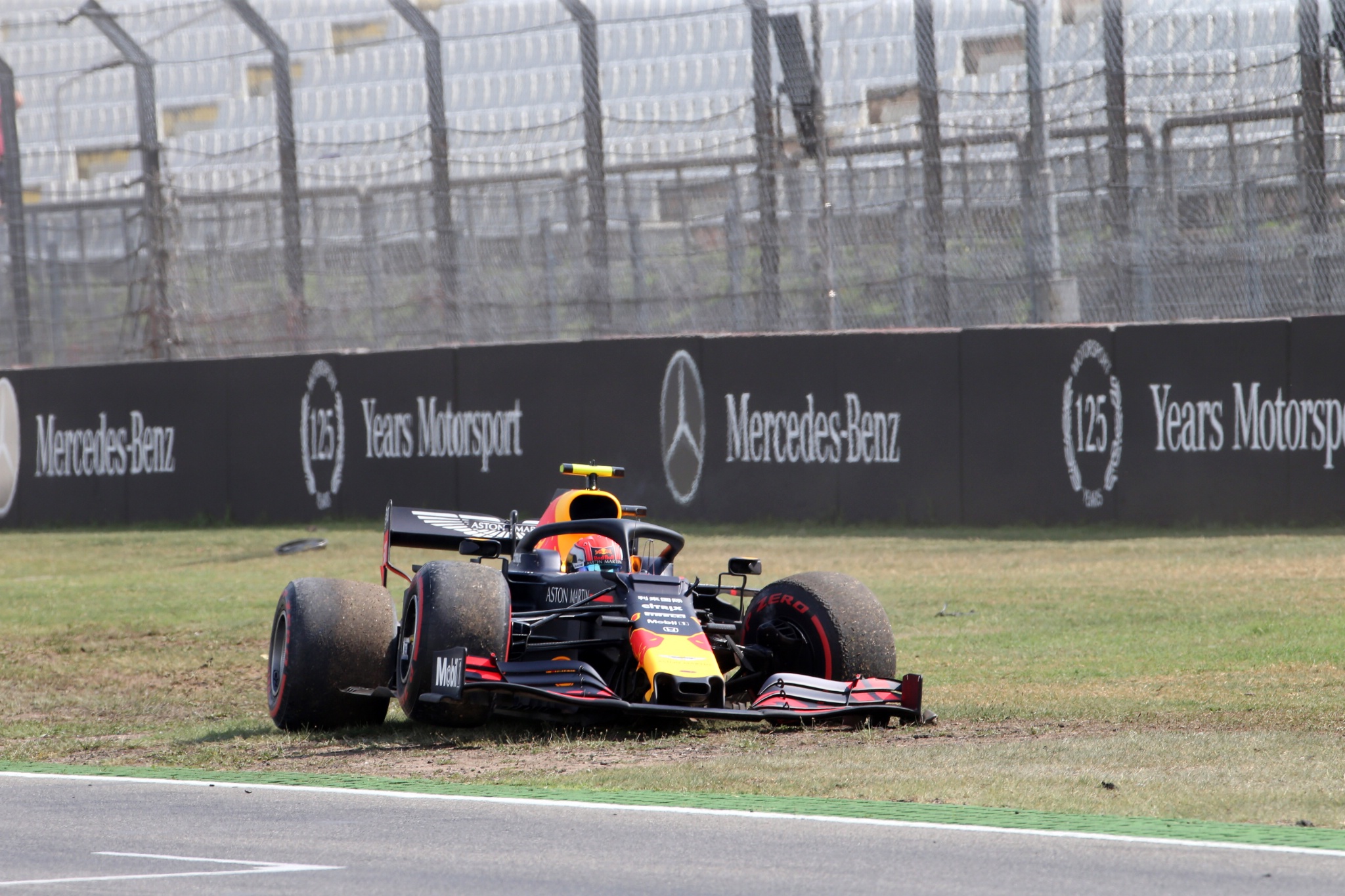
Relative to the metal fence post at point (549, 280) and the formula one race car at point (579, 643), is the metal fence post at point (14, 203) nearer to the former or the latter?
the metal fence post at point (549, 280)

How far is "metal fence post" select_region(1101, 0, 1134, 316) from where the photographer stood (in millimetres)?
16656

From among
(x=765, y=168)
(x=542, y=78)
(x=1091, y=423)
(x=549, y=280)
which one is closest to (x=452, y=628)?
(x=1091, y=423)

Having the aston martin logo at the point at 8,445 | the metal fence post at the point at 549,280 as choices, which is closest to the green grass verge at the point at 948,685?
the metal fence post at the point at 549,280

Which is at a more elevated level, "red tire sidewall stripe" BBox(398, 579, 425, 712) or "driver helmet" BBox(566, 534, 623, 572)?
"driver helmet" BBox(566, 534, 623, 572)

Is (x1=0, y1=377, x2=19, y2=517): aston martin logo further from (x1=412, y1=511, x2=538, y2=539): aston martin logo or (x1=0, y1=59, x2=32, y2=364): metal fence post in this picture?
(x1=412, y1=511, x2=538, y2=539): aston martin logo

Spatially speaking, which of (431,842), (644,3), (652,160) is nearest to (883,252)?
(652,160)

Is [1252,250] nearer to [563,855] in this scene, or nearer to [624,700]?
[624,700]

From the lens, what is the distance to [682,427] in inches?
734

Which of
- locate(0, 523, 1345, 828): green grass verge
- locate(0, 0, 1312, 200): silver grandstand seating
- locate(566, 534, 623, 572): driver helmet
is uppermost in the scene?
locate(0, 0, 1312, 200): silver grandstand seating

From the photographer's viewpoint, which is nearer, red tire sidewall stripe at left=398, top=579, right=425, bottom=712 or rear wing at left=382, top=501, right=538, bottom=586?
red tire sidewall stripe at left=398, top=579, right=425, bottom=712

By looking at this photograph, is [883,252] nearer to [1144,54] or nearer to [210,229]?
[1144,54]

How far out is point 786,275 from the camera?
18.3 meters

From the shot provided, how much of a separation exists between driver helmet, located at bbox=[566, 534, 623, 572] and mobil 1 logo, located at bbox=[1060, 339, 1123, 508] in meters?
8.22

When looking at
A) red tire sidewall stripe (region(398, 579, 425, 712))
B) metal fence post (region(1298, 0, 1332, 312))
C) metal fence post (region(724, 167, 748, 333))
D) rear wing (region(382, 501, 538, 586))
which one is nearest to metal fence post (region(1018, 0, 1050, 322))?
metal fence post (region(1298, 0, 1332, 312))
